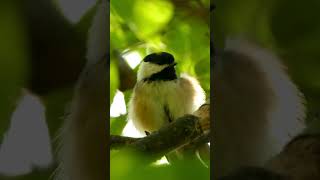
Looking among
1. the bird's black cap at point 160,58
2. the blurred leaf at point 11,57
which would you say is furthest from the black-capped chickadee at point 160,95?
the blurred leaf at point 11,57

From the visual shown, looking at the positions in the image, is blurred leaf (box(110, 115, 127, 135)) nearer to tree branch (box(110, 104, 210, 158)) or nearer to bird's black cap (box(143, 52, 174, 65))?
tree branch (box(110, 104, 210, 158))

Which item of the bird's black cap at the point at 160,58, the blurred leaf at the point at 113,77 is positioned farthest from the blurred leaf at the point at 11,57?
the bird's black cap at the point at 160,58

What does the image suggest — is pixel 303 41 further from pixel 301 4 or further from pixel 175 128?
pixel 175 128

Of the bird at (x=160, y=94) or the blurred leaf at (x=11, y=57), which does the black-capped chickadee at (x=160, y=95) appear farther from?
the blurred leaf at (x=11, y=57)

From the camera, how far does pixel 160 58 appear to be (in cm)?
154

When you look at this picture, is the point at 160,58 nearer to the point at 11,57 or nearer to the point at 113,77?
the point at 113,77

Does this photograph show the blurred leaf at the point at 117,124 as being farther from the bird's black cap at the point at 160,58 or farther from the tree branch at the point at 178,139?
the bird's black cap at the point at 160,58

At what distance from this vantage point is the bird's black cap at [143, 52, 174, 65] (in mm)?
1536

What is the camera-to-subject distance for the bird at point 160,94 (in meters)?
1.54

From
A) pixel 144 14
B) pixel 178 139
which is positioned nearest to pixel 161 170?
pixel 178 139

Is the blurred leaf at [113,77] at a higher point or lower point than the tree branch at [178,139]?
higher

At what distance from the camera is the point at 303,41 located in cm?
159

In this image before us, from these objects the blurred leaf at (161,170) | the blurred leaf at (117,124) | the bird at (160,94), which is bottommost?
the blurred leaf at (161,170)

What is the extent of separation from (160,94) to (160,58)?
104 millimetres
